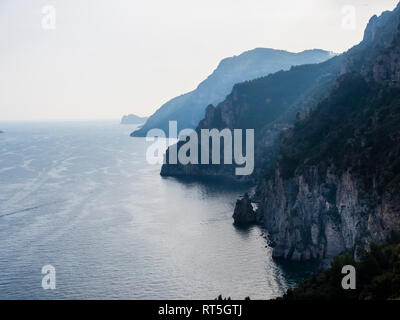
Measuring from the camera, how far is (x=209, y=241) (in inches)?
4065

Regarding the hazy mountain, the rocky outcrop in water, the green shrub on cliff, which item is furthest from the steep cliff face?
the green shrub on cliff

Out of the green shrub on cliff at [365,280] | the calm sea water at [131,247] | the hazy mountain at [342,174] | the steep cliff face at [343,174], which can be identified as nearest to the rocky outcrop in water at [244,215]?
the hazy mountain at [342,174]

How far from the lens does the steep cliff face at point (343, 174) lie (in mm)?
74562

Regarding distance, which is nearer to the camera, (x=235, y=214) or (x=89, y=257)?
(x=89, y=257)

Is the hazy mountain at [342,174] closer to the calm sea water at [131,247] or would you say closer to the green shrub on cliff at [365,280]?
the calm sea water at [131,247]

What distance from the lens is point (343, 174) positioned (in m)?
86.3

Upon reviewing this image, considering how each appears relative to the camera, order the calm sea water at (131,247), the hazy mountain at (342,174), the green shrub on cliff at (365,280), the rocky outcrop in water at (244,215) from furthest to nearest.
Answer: the rocky outcrop in water at (244,215)
the calm sea water at (131,247)
the hazy mountain at (342,174)
the green shrub on cliff at (365,280)

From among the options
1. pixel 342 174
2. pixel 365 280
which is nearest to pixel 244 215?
pixel 342 174

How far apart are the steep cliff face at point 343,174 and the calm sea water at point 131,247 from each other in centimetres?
819

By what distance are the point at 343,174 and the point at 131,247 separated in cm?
A: 4569

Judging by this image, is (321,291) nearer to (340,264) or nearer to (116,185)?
(340,264)

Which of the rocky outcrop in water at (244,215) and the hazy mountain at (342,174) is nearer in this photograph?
the hazy mountain at (342,174)

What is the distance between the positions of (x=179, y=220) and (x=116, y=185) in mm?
57755
